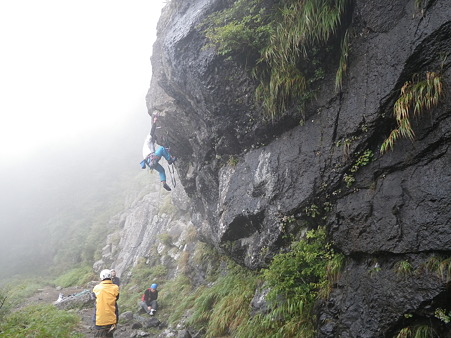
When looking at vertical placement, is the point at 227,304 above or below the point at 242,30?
below

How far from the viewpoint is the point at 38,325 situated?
20.1 ft

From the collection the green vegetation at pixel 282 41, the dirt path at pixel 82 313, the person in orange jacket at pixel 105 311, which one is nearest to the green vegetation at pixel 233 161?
the green vegetation at pixel 282 41

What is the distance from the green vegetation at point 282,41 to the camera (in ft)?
17.8

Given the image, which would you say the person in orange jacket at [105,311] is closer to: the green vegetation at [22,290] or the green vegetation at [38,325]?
the green vegetation at [38,325]

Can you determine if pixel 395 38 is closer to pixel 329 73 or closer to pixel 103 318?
pixel 329 73

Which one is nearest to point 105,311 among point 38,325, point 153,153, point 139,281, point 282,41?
Answer: point 38,325

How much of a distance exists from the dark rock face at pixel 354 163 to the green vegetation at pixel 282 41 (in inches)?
13.6

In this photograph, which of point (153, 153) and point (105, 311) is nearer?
point (105, 311)

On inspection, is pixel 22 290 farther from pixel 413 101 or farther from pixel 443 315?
pixel 413 101

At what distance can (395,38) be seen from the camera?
184 inches

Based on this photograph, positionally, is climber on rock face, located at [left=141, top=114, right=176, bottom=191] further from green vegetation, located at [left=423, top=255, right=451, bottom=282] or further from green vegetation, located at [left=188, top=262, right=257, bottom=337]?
green vegetation, located at [left=423, top=255, right=451, bottom=282]

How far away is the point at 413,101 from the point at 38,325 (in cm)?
886

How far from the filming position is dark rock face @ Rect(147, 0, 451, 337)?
3855mm

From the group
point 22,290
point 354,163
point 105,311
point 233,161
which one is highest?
point 233,161
